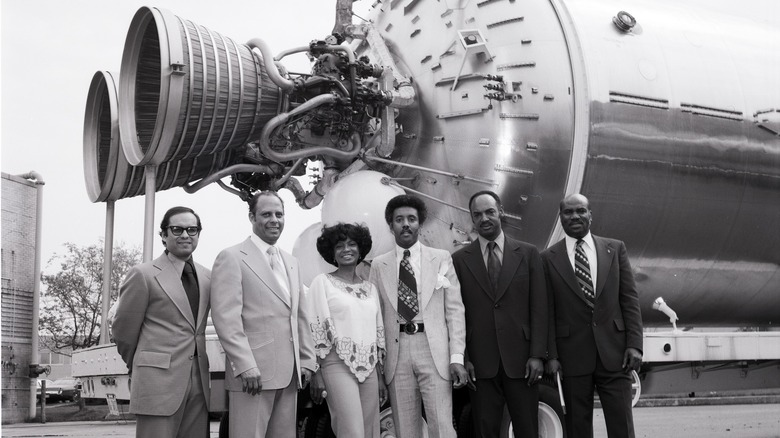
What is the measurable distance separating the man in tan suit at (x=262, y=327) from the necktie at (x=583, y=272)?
5.46 feet

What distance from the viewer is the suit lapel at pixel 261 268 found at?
15.1ft

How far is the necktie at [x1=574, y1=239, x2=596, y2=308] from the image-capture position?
16.5 ft

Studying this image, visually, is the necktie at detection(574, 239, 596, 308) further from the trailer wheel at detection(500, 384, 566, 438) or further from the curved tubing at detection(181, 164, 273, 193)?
the curved tubing at detection(181, 164, 273, 193)

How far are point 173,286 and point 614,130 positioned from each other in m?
Answer: 4.16

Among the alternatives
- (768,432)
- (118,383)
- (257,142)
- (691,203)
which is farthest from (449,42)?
(768,432)

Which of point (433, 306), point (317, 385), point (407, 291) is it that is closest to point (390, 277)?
point (407, 291)

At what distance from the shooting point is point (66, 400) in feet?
80.6

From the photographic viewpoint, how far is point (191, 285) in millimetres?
4602

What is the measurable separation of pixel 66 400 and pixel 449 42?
2100 cm

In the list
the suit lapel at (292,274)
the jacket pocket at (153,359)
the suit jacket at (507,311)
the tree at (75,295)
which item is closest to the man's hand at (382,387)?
the suit jacket at (507,311)

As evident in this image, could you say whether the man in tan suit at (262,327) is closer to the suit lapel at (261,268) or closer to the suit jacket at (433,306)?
the suit lapel at (261,268)

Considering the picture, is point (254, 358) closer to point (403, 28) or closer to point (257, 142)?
point (257, 142)

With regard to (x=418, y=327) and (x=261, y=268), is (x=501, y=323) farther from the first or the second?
(x=261, y=268)

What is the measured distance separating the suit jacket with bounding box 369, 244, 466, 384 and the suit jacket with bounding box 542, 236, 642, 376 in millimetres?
596
